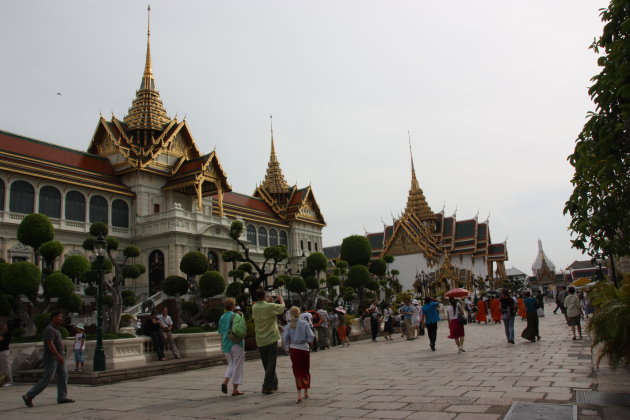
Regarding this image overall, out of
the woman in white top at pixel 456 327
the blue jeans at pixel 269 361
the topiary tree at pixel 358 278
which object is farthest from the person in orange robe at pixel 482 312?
the blue jeans at pixel 269 361

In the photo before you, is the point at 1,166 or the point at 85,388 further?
the point at 1,166

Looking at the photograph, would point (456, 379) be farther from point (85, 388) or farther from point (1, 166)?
point (1, 166)

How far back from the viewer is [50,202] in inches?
1211

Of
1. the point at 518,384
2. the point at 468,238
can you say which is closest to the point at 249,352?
the point at 518,384

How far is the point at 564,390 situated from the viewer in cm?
654

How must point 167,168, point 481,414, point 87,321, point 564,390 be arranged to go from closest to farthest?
1. point 481,414
2. point 564,390
3. point 87,321
4. point 167,168

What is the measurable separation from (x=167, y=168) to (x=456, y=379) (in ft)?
110

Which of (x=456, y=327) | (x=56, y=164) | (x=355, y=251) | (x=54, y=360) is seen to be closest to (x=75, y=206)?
(x=56, y=164)

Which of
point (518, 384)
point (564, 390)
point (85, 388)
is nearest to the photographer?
point (564, 390)

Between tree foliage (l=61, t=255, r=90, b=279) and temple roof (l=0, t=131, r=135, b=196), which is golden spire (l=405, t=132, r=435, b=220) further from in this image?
tree foliage (l=61, t=255, r=90, b=279)

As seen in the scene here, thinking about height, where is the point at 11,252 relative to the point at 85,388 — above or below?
above

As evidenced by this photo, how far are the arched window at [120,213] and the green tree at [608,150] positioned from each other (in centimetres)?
3172

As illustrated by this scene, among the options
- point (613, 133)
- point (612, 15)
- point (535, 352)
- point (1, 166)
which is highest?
point (1, 166)

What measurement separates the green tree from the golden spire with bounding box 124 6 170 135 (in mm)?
35904
